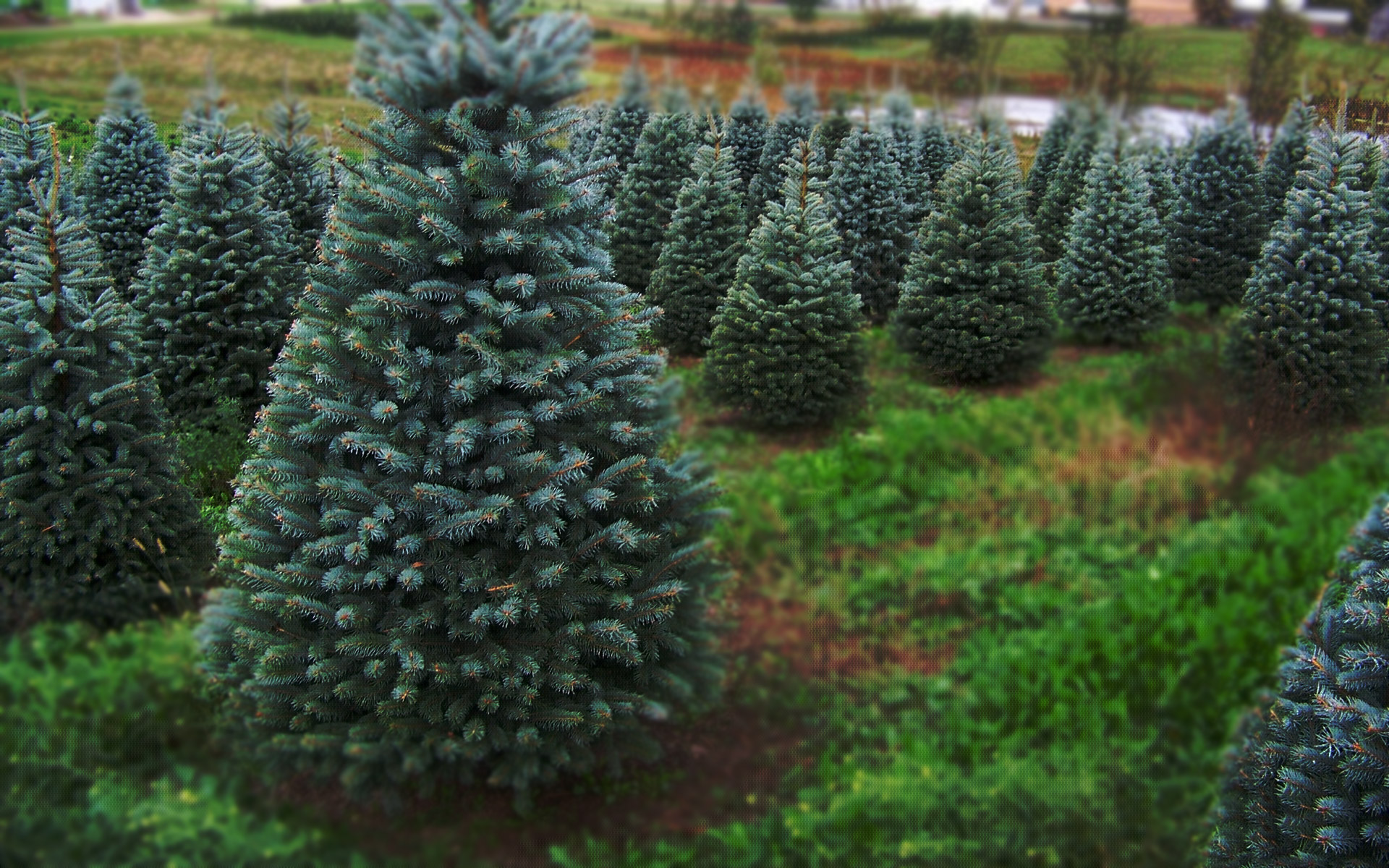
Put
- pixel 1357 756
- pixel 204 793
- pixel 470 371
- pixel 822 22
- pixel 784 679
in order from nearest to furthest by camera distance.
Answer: pixel 1357 756, pixel 470 371, pixel 204 793, pixel 784 679, pixel 822 22

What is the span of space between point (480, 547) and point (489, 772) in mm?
1388

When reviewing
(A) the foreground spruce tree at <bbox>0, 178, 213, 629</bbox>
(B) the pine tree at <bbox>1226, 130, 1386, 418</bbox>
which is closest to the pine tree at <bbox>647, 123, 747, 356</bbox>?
(A) the foreground spruce tree at <bbox>0, 178, 213, 629</bbox>

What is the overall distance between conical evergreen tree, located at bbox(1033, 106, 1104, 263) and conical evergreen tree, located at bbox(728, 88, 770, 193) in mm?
2141

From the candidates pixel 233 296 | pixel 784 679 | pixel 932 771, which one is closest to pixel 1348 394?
pixel 932 771

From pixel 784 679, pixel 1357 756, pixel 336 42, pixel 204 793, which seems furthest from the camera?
pixel 784 679

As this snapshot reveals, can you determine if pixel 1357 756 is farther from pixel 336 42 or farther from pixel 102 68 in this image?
pixel 102 68

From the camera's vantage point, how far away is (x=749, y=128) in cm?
679

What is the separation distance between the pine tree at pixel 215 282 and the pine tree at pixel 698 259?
255 cm

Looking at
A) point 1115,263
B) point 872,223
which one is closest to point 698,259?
point 872,223

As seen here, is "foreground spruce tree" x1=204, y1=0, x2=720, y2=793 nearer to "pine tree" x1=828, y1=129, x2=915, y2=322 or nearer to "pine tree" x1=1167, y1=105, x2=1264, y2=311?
"pine tree" x1=828, y1=129, x2=915, y2=322

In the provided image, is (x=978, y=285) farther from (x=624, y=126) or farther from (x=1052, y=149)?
(x=624, y=126)

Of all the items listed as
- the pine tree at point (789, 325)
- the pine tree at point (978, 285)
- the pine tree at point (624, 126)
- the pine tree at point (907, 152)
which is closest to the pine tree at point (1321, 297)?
the pine tree at point (978, 285)

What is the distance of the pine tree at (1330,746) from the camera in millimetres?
3568

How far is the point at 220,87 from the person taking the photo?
18.5ft
